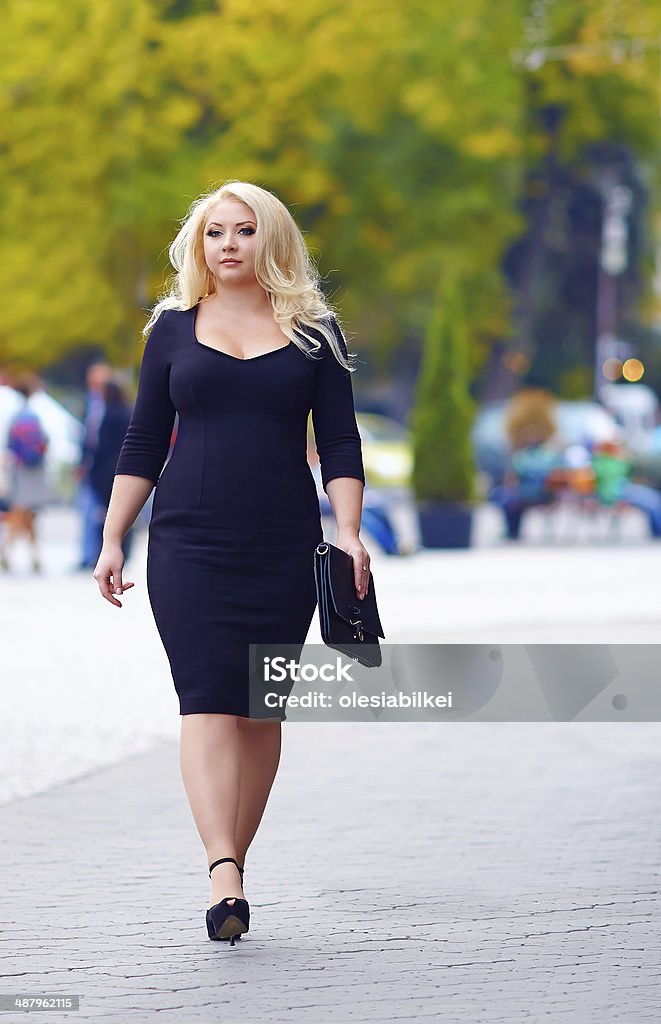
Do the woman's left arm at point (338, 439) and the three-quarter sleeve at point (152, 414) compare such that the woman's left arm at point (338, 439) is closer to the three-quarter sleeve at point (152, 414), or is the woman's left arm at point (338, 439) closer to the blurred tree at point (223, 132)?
the three-quarter sleeve at point (152, 414)

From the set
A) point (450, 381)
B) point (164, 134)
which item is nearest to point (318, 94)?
point (164, 134)

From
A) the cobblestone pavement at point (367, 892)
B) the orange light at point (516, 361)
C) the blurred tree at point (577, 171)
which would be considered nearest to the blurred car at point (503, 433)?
the orange light at point (516, 361)

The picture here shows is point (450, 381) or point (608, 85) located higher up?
point (608, 85)

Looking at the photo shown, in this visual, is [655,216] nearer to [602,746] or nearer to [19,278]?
[19,278]

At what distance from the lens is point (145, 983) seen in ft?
15.7

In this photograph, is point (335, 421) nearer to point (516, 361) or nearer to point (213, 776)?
point (213, 776)

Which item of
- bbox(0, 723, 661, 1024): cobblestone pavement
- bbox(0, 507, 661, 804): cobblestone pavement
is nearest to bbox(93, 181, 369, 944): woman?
bbox(0, 723, 661, 1024): cobblestone pavement

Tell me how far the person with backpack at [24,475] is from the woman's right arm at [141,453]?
1370cm

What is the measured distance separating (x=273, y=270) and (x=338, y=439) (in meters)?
0.43

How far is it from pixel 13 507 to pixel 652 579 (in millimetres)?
5388

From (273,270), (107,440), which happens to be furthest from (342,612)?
(107,440)

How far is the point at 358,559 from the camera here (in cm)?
517

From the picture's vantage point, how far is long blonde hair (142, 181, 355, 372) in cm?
530

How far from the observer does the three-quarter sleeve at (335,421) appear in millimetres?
5375
